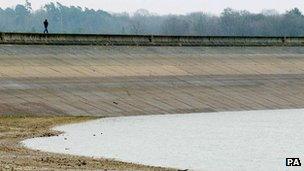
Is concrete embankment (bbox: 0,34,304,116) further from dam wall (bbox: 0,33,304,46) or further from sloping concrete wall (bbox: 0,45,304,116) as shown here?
dam wall (bbox: 0,33,304,46)

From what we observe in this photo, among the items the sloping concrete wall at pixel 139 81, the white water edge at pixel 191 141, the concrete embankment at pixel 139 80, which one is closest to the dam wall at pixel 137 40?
the concrete embankment at pixel 139 80

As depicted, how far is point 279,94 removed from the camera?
238 ft

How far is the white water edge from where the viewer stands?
36.0 meters

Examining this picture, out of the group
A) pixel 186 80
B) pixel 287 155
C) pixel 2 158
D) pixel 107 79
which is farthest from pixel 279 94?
pixel 2 158

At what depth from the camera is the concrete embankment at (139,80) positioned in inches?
2359

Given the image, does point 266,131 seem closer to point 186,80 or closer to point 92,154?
point 92,154

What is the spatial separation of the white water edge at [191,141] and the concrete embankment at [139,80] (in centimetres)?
358

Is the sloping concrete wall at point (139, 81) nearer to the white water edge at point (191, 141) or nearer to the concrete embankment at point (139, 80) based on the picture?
the concrete embankment at point (139, 80)

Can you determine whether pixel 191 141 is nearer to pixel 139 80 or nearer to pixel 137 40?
pixel 139 80

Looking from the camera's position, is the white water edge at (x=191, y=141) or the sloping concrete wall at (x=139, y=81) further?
the sloping concrete wall at (x=139, y=81)

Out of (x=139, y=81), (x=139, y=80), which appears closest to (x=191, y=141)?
(x=139, y=81)

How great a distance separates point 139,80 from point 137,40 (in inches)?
473

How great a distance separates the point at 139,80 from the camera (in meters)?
68.6

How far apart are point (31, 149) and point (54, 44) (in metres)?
36.2
